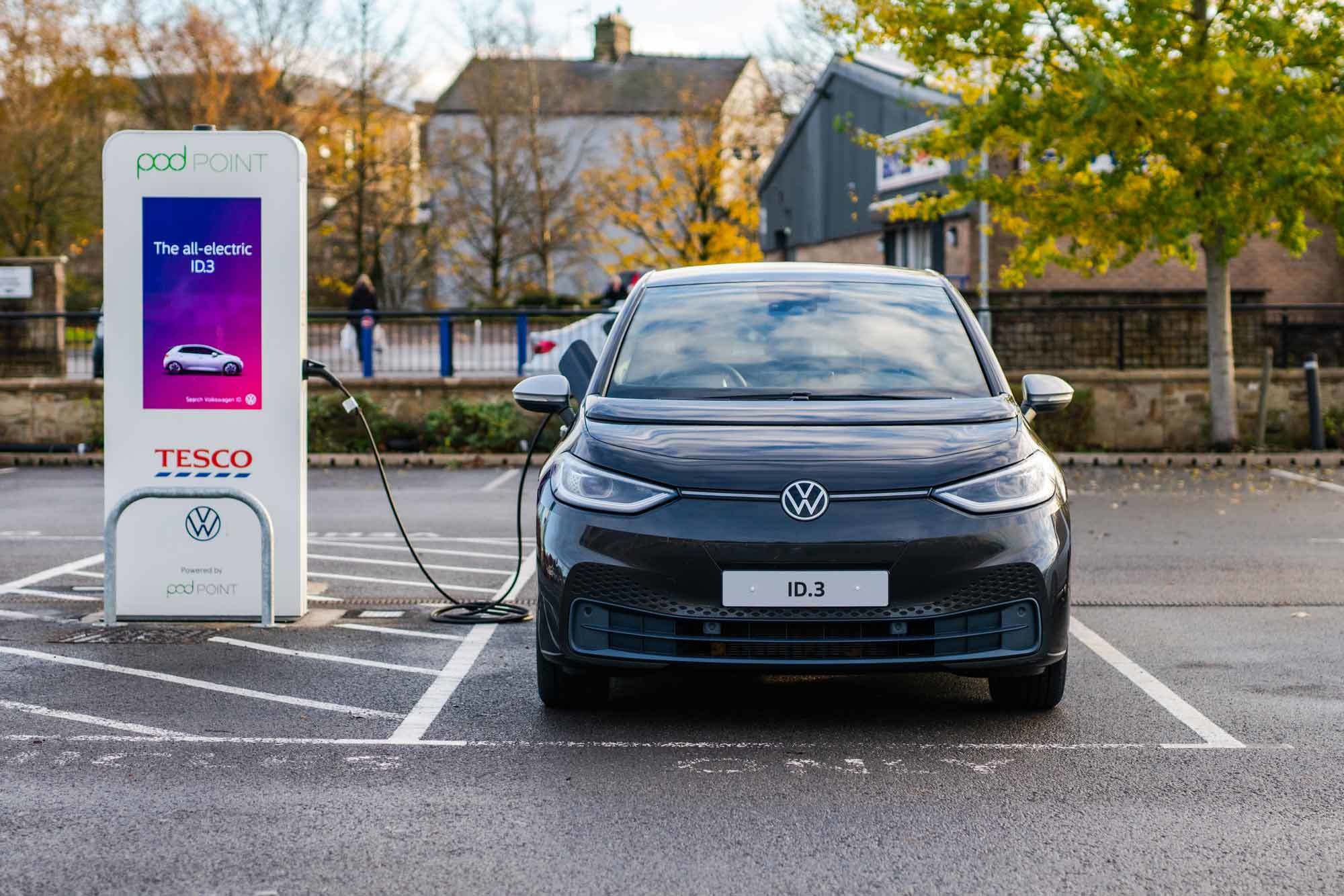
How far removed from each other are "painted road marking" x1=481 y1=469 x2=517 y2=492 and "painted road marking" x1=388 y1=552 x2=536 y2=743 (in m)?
7.42

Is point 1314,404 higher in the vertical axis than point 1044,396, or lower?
lower

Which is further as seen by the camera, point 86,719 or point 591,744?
point 86,719

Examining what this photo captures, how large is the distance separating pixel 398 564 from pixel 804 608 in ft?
18.6

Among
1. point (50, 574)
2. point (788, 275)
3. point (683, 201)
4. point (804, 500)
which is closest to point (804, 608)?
point (804, 500)

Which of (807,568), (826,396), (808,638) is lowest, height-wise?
(808,638)

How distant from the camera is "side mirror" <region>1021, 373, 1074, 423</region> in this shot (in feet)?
22.0

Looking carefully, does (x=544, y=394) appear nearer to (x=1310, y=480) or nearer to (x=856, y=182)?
(x=1310, y=480)

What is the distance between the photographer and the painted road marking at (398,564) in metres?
10.5

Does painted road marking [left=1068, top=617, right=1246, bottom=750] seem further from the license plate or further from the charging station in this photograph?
the charging station

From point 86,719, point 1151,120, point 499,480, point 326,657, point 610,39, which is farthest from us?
point 610,39

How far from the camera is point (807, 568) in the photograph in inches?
219

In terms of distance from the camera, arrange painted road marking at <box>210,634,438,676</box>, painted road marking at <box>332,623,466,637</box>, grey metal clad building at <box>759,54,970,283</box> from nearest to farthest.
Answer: painted road marking at <box>210,634,438,676</box>
painted road marking at <box>332,623,466,637</box>
grey metal clad building at <box>759,54,970,283</box>

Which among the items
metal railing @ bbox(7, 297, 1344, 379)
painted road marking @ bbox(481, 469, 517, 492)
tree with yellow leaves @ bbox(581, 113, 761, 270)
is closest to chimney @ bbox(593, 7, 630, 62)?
tree with yellow leaves @ bbox(581, 113, 761, 270)

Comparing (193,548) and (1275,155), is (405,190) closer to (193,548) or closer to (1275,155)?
(1275,155)
